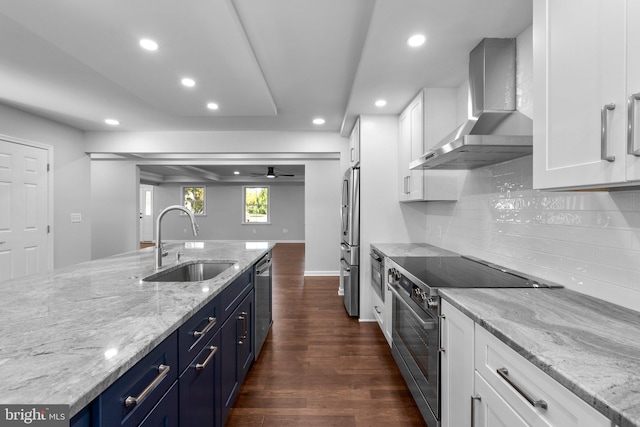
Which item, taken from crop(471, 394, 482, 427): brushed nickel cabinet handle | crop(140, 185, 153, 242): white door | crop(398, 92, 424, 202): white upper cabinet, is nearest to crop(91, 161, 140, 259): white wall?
crop(140, 185, 153, 242): white door

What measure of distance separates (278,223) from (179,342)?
9967 millimetres

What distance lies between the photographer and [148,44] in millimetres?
2119

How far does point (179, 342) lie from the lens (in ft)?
3.67

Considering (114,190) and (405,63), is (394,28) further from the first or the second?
(114,190)

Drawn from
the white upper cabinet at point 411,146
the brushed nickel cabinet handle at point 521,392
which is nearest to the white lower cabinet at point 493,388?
the brushed nickel cabinet handle at point 521,392

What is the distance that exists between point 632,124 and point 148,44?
2.65 m

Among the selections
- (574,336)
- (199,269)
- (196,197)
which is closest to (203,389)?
(199,269)

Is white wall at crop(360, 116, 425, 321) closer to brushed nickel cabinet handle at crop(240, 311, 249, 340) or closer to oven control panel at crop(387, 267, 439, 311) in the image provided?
oven control panel at crop(387, 267, 439, 311)

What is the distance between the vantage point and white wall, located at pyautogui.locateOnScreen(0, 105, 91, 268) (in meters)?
4.01

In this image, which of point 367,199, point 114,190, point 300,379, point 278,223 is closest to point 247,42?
point 367,199

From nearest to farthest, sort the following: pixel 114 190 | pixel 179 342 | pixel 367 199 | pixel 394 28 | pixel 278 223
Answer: pixel 179 342
pixel 394 28
pixel 367 199
pixel 114 190
pixel 278 223

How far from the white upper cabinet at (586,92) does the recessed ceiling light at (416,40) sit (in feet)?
2.62

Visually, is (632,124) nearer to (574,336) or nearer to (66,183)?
(574,336)

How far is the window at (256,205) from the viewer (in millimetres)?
11055
